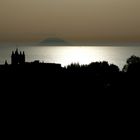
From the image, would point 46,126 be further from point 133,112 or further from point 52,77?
point 52,77

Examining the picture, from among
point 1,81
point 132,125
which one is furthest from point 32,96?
point 132,125

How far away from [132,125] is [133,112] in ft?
20.2

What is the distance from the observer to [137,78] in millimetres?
70688

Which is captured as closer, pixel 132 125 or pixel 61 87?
pixel 132 125

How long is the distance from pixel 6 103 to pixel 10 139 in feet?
48.1

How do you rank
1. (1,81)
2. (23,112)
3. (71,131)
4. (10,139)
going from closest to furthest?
1. (10,139)
2. (71,131)
3. (23,112)
4. (1,81)

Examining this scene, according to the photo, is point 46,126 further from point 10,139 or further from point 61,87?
point 61,87

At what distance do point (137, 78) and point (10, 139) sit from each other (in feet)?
125

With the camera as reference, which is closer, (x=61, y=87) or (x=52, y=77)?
(x=61, y=87)

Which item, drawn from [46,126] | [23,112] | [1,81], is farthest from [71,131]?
[1,81]

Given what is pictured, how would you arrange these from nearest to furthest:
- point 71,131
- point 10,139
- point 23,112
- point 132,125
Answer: point 10,139 → point 71,131 → point 132,125 → point 23,112

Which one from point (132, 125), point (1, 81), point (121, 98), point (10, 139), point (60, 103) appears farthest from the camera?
point (1, 81)

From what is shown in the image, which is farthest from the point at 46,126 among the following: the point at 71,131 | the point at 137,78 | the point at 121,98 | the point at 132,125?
the point at 137,78

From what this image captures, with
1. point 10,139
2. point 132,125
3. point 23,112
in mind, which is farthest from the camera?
point 23,112
